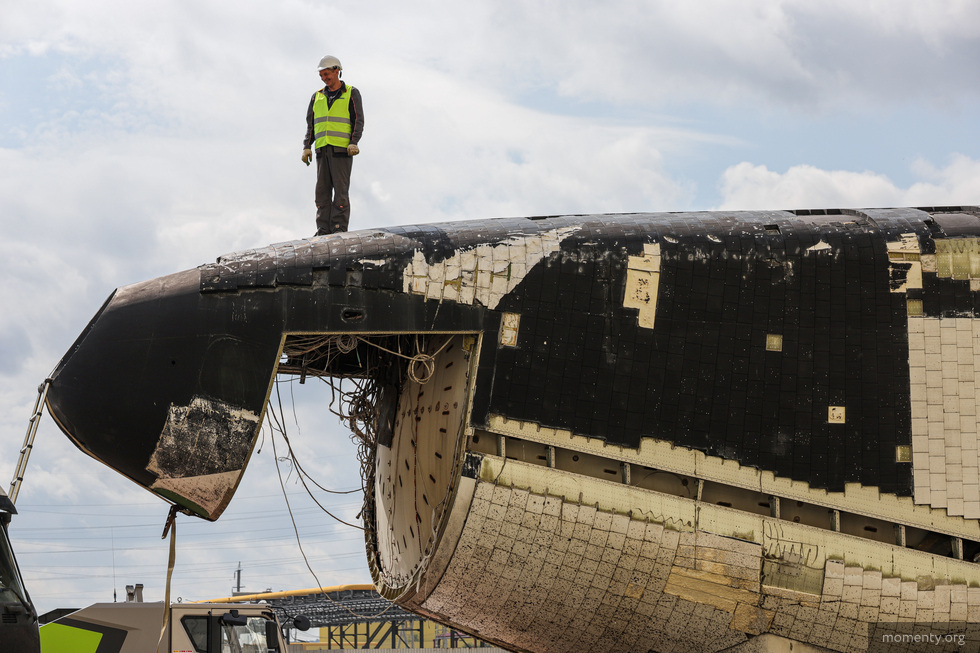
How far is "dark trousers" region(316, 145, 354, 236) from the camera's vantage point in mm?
14727

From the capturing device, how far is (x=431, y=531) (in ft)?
42.1

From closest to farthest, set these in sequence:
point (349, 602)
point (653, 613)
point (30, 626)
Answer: point (30, 626) → point (653, 613) → point (349, 602)

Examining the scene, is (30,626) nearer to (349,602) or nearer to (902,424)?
(902,424)

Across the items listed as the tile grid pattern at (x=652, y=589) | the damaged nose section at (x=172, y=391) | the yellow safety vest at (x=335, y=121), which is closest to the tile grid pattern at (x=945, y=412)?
the tile grid pattern at (x=652, y=589)

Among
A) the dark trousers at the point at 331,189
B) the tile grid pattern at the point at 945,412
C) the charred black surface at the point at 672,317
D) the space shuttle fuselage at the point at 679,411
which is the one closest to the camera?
the charred black surface at the point at 672,317

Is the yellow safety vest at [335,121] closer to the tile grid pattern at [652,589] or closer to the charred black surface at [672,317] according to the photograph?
the charred black surface at [672,317]

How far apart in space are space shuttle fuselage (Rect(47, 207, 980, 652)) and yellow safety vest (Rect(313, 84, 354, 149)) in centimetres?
316

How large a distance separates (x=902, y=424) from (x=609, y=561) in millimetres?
3785

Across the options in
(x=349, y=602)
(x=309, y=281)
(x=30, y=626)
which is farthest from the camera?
(x=349, y=602)

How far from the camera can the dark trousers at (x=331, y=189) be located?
1473 centimetres

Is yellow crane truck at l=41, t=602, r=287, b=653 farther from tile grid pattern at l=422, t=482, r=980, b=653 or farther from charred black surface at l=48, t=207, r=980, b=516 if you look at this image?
charred black surface at l=48, t=207, r=980, b=516

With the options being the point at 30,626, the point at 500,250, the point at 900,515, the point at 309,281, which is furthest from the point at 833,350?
the point at 30,626

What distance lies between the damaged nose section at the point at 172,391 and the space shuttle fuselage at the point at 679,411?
302 mm

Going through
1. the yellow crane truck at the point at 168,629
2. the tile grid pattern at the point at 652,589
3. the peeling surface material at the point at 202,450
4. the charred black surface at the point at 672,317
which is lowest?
the yellow crane truck at the point at 168,629
